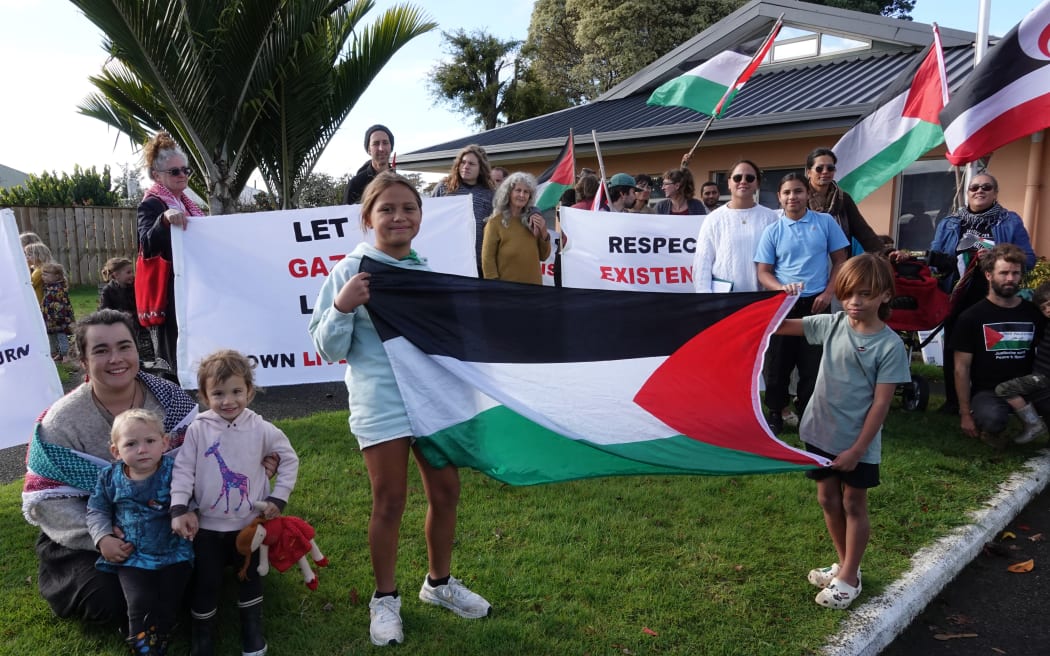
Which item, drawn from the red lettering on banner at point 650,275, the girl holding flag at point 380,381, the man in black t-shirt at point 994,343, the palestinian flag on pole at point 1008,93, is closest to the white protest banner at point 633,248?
the red lettering on banner at point 650,275

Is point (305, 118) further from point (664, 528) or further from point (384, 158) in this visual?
point (664, 528)

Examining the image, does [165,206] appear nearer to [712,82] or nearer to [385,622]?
[385,622]

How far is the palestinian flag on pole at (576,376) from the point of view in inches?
116

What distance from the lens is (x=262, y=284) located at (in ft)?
18.2

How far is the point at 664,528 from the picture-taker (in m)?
4.20

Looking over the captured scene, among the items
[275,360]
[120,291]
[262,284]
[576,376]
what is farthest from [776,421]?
[120,291]

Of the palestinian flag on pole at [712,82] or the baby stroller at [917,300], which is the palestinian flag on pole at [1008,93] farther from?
the palestinian flag on pole at [712,82]

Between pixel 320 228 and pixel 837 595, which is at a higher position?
pixel 320 228

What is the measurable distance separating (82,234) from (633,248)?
17.9 m

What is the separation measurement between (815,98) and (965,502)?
8704mm

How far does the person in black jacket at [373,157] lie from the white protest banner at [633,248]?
1.84 m

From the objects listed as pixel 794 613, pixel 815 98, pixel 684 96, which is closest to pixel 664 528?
pixel 794 613

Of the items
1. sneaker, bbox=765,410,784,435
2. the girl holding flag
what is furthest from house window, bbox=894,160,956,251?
the girl holding flag

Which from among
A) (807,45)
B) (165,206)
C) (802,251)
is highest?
(807,45)
